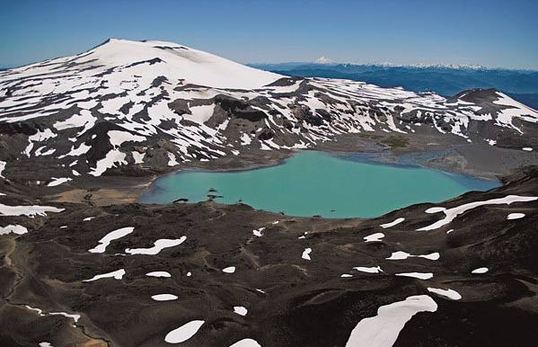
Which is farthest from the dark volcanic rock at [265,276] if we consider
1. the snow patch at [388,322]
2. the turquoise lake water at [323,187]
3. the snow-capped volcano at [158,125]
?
the snow-capped volcano at [158,125]

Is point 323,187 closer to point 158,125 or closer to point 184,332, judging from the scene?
point 158,125

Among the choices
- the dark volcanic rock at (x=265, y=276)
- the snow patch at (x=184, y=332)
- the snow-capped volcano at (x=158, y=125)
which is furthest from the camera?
the snow-capped volcano at (x=158, y=125)

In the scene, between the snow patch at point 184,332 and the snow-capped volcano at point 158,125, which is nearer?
the snow patch at point 184,332

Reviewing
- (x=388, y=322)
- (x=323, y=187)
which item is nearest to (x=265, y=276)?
(x=388, y=322)

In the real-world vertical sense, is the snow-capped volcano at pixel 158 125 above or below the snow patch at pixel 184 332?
above

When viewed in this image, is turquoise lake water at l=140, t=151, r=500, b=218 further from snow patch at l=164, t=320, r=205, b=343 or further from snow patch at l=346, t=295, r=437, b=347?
snow patch at l=346, t=295, r=437, b=347

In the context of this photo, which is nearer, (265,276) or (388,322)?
(388,322)

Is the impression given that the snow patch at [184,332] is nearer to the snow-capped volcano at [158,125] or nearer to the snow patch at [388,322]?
the snow patch at [388,322]

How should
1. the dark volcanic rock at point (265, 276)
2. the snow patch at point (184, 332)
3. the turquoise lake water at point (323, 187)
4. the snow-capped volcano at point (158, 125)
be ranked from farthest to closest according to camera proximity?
the snow-capped volcano at point (158, 125), the turquoise lake water at point (323, 187), the snow patch at point (184, 332), the dark volcanic rock at point (265, 276)

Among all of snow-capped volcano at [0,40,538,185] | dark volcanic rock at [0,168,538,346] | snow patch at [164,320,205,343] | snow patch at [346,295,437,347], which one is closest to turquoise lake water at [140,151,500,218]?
dark volcanic rock at [0,168,538,346]
